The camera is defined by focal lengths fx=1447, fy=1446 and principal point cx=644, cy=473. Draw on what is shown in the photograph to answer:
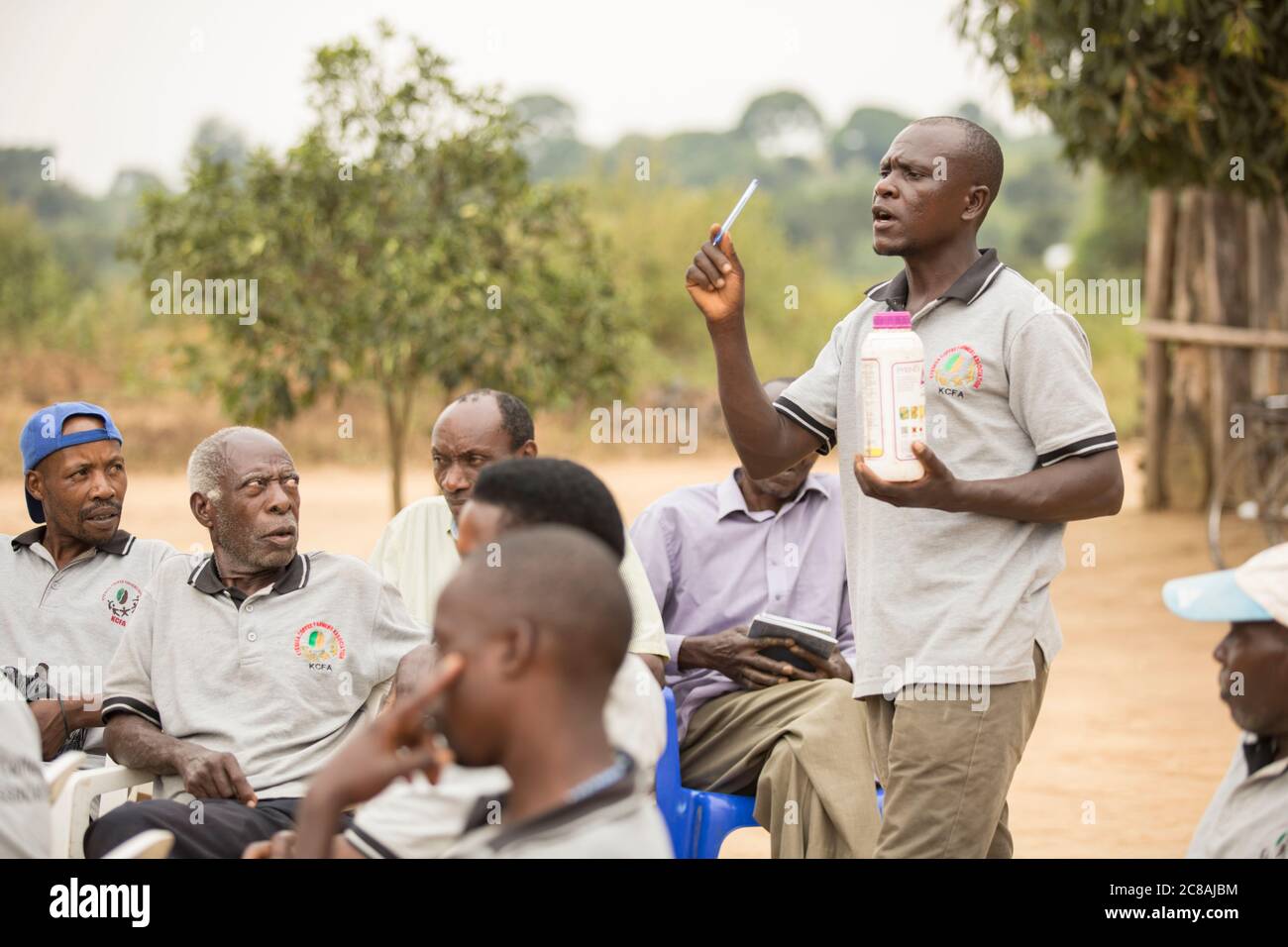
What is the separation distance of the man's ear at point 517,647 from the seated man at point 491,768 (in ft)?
0.95

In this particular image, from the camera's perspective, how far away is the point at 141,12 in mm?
30688

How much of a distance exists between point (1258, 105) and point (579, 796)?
29.5 ft

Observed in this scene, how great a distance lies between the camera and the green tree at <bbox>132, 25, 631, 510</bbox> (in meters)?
9.83

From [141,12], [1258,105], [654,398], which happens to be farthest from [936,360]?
[141,12]

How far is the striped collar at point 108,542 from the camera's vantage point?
3.95 meters

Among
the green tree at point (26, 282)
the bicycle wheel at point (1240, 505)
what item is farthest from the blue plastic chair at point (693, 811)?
the green tree at point (26, 282)

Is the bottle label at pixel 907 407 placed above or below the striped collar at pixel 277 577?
above

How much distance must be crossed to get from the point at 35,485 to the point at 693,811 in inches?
80.1

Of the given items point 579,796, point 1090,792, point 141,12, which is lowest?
point 1090,792

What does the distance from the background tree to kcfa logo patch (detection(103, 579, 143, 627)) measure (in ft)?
21.3

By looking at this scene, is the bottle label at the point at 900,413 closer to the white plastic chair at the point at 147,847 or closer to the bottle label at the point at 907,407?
the bottle label at the point at 907,407

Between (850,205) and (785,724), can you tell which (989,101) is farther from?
(850,205)

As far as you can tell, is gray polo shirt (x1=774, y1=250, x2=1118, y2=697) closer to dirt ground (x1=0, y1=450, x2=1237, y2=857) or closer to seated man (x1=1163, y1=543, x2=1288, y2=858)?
seated man (x1=1163, y1=543, x2=1288, y2=858)
